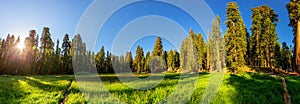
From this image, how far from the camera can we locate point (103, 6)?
1423cm

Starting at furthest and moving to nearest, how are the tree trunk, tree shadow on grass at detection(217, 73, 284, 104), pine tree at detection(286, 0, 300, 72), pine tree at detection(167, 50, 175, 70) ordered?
pine tree at detection(167, 50, 175, 70)
pine tree at detection(286, 0, 300, 72)
the tree trunk
tree shadow on grass at detection(217, 73, 284, 104)

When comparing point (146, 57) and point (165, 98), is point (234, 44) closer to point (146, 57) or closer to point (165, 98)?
point (165, 98)

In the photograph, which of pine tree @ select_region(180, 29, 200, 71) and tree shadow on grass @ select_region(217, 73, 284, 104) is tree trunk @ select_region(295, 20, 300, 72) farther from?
pine tree @ select_region(180, 29, 200, 71)

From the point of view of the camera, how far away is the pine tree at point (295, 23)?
111 ft

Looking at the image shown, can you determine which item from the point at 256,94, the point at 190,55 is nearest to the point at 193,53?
the point at 190,55

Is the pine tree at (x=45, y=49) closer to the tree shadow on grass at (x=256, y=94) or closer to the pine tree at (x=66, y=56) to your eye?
the pine tree at (x=66, y=56)

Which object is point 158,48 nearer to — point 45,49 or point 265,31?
point 265,31

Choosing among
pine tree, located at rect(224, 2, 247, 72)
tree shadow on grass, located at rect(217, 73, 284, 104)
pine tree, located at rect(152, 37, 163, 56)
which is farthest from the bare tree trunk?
pine tree, located at rect(152, 37, 163, 56)

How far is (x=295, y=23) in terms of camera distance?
1448 inches

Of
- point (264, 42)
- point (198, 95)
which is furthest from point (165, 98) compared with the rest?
point (264, 42)

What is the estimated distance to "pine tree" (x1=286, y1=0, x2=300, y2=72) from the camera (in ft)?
111

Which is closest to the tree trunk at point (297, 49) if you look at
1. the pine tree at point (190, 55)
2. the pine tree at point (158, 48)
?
the pine tree at point (190, 55)

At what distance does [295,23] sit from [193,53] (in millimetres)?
34381

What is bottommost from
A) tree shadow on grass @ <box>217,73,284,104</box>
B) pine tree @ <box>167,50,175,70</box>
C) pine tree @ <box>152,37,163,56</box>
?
tree shadow on grass @ <box>217,73,284,104</box>
